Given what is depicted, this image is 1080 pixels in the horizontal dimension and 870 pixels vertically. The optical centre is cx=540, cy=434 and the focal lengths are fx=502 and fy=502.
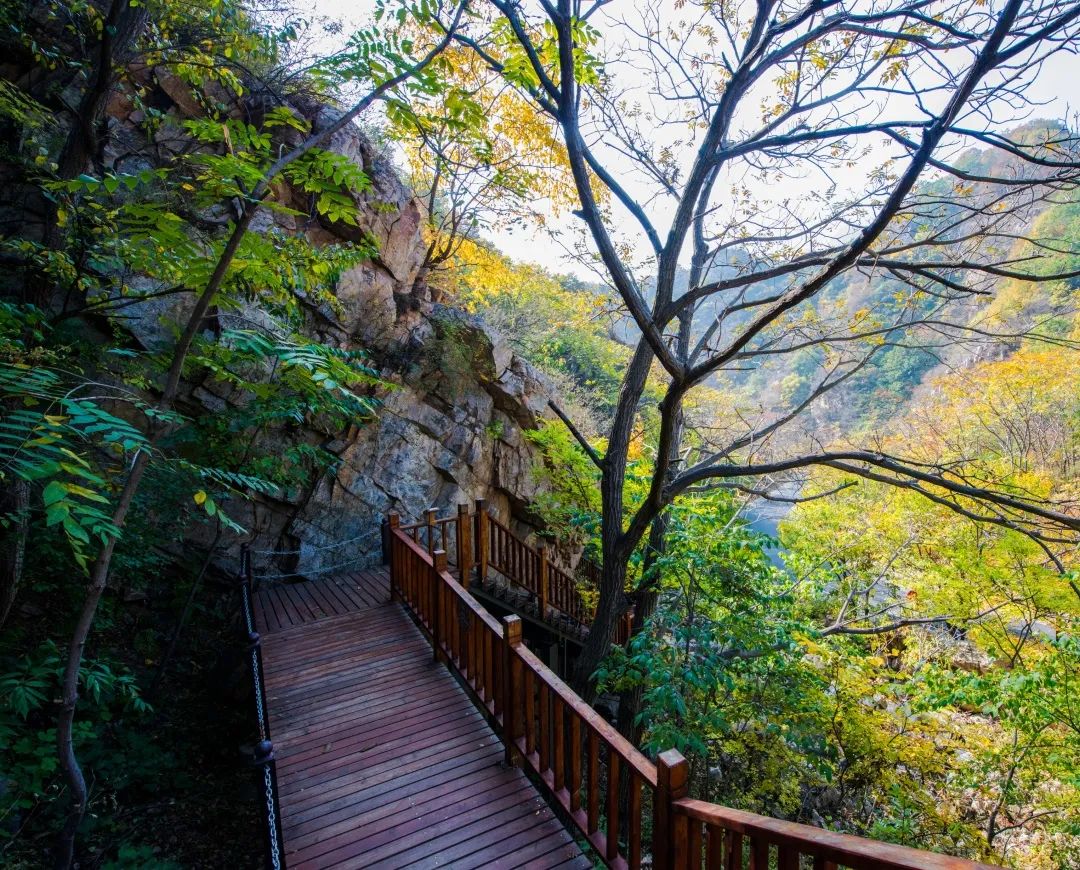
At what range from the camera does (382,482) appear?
24.8 feet

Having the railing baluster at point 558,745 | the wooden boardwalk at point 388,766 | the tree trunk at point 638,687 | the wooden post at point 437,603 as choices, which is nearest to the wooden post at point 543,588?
the tree trunk at point 638,687

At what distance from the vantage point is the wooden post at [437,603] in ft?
14.0

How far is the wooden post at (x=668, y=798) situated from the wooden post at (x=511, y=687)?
4.00 ft

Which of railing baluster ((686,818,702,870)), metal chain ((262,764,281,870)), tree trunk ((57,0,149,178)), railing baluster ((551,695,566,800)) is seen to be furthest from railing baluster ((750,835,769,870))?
tree trunk ((57,0,149,178))

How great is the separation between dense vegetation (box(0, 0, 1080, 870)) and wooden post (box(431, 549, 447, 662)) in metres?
1.48

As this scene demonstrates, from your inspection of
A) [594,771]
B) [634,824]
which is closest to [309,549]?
[594,771]

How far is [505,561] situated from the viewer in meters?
7.10

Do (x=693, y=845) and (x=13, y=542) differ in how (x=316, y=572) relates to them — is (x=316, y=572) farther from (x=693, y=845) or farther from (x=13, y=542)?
(x=693, y=845)

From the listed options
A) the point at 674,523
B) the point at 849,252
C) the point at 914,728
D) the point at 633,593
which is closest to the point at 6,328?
the point at 849,252

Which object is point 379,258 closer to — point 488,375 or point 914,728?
point 488,375

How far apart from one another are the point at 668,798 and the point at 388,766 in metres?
2.09

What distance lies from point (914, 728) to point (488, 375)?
7.73 m

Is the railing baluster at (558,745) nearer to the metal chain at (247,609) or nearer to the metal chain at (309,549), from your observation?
the metal chain at (247,609)

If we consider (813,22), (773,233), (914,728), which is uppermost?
(813,22)
